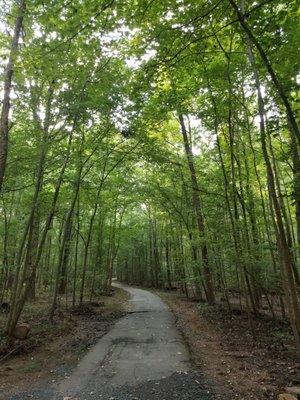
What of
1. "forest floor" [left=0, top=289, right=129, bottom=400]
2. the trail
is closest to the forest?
"forest floor" [left=0, top=289, right=129, bottom=400]

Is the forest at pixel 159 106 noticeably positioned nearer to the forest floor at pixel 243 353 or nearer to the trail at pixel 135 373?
the forest floor at pixel 243 353

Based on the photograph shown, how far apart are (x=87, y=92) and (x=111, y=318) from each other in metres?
8.54

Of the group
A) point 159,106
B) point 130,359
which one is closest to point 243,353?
point 130,359

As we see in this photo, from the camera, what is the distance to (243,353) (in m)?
7.45

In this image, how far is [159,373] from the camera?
601 cm

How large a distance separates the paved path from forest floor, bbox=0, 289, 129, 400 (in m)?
0.43

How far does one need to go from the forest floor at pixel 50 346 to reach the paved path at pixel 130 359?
0.43 metres

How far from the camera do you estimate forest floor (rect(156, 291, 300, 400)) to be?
5.46 meters

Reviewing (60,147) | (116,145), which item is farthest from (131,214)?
(60,147)

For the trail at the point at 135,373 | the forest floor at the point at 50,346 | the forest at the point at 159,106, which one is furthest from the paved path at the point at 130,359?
the forest at the point at 159,106

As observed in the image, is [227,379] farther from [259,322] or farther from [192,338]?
[259,322]

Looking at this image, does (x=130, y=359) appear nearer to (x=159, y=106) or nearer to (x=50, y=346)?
(x=50, y=346)

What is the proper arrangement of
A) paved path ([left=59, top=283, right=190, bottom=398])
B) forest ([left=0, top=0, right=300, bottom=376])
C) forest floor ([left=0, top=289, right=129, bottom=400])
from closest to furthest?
forest ([left=0, top=0, right=300, bottom=376]) → paved path ([left=59, top=283, right=190, bottom=398]) → forest floor ([left=0, top=289, right=129, bottom=400])

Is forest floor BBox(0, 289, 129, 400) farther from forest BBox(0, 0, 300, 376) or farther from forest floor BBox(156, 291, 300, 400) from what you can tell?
forest floor BBox(156, 291, 300, 400)
